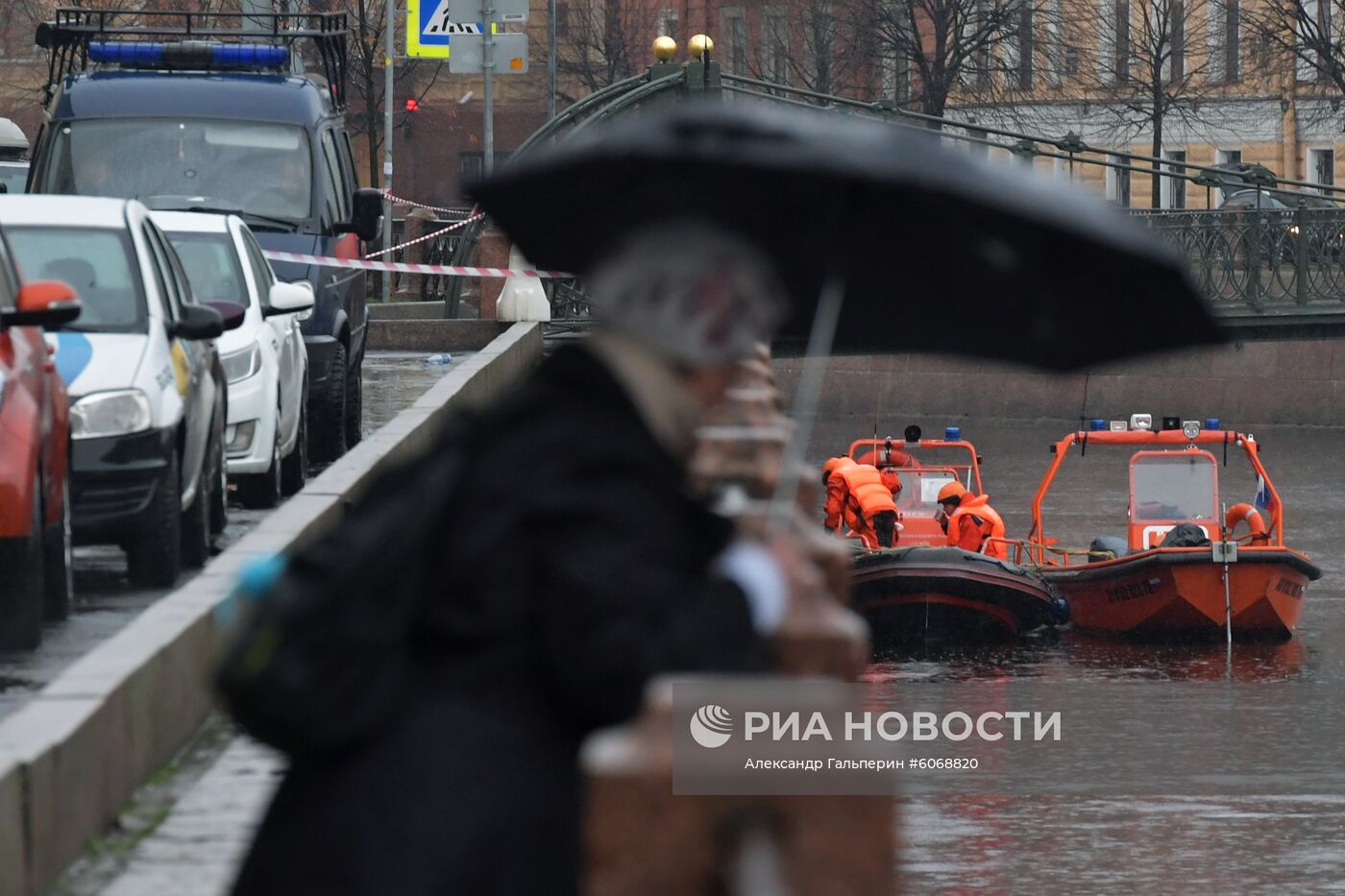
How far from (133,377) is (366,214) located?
21.0ft

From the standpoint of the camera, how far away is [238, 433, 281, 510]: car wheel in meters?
13.7

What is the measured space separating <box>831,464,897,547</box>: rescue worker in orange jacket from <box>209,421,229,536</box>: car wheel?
1475 centimetres

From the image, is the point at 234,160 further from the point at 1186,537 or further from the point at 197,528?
the point at 1186,537

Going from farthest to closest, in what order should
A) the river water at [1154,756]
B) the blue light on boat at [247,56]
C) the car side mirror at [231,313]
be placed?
the blue light on boat at [247,56] → the river water at [1154,756] → the car side mirror at [231,313]

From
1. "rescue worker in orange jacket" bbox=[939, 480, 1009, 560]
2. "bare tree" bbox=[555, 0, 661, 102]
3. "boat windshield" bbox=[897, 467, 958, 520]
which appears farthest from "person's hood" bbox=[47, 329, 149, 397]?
"bare tree" bbox=[555, 0, 661, 102]

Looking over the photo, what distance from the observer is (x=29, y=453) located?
28.9ft

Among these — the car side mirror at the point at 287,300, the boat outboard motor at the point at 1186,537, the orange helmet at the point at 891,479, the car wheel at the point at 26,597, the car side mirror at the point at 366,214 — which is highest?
the car side mirror at the point at 366,214

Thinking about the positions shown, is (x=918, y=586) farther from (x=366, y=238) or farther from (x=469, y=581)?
(x=469, y=581)

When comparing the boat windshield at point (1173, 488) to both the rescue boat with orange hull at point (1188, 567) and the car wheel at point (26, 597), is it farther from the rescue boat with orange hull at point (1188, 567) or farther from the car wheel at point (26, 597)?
the car wheel at point (26, 597)

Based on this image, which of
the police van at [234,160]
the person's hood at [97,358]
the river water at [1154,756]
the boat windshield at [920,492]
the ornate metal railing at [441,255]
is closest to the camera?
the person's hood at [97,358]

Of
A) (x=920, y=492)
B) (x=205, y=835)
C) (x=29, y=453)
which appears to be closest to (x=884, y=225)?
(x=205, y=835)

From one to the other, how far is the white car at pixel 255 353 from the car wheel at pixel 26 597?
4.07 meters

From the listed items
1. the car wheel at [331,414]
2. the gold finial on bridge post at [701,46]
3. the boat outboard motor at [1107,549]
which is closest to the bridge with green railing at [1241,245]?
the gold finial on bridge post at [701,46]

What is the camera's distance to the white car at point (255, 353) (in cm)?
1334
